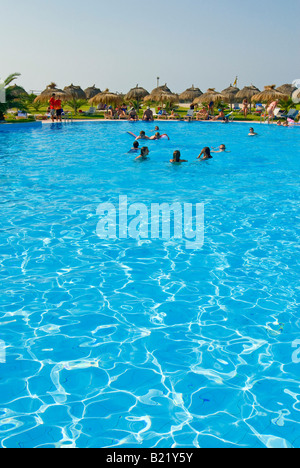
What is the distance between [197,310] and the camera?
5.23 m

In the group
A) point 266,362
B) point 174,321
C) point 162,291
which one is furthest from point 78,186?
point 266,362

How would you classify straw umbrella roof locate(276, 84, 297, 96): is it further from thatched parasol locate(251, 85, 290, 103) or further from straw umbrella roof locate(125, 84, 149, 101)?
straw umbrella roof locate(125, 84, 149, 101)

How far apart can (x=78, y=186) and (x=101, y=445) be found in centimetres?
868

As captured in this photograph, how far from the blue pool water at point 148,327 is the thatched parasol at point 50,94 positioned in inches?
947

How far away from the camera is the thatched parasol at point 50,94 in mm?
31812

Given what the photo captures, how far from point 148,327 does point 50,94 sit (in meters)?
30.7

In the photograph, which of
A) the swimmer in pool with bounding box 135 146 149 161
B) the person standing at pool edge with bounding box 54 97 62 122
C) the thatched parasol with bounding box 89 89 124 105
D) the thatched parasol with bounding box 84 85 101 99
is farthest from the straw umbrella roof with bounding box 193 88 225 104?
the swimmer in pool with bounding box 135 146 149 161

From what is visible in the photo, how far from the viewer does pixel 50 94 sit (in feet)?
104

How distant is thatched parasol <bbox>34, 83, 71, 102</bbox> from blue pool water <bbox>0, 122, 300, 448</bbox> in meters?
24.1

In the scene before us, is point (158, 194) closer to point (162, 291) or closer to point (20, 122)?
point (162, 291)

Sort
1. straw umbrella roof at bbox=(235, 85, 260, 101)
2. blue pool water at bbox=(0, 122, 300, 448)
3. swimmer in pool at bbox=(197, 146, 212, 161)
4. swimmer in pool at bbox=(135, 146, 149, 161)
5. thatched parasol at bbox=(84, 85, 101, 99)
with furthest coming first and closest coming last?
thatched parasol at bbox=(84, 85, 101, 99)
straw umbrella roof at bbox=(235, 85, 260, 101)
swimmer in pool at bbox=(197, 146, 212, 161)
swimmer in pool at bbox=(135, 146, 149, 161)
blue pool water at bbox=(0, 122, 300, 448)

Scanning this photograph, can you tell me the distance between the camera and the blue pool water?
352 cm

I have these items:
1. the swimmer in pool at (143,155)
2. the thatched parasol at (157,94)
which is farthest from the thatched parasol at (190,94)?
the swimmer in pool at (143,155)

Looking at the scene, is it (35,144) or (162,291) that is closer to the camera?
(162,291)
